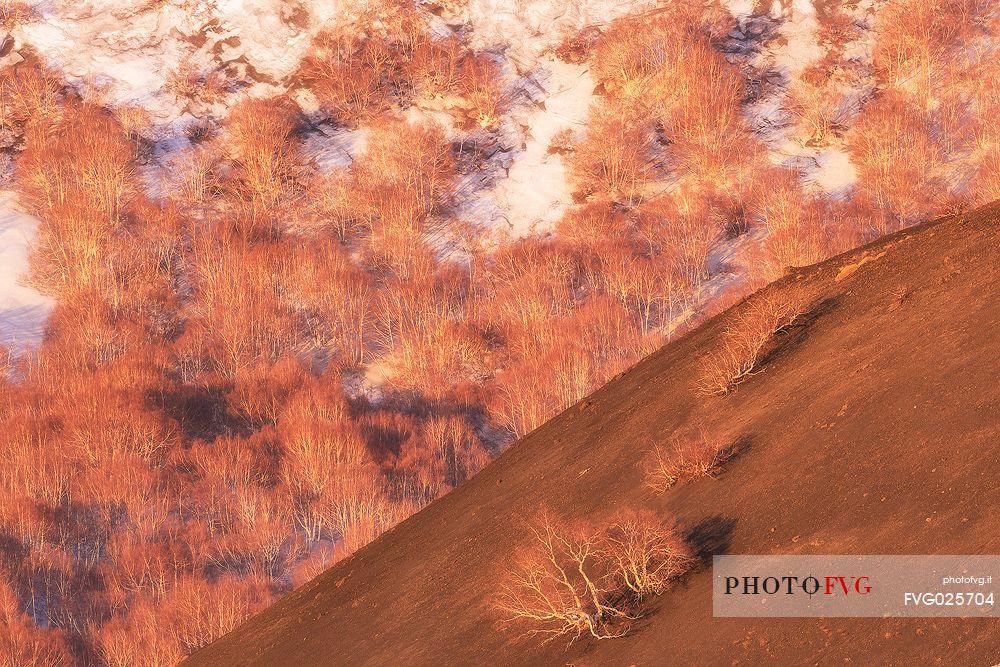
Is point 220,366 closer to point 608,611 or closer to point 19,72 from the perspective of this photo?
point 19,72

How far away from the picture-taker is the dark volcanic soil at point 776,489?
17969 mm

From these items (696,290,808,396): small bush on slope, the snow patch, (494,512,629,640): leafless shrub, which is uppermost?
(696,290,808,396): small bush on slope

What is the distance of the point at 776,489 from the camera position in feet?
70.0

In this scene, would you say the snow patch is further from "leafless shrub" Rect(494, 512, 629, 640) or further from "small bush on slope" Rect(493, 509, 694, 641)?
"small bush on slope" Rect(493, 509, 694, 641)

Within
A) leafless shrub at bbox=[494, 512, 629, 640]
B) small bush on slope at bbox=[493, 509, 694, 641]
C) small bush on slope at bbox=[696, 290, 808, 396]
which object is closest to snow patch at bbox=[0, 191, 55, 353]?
small bush on slope at bbox=[696, 290, 808, 396]

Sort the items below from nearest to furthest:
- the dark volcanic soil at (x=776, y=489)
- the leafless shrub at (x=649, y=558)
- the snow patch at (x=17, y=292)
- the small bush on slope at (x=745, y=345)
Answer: the dark volcanic soil at (x=776, y=489), the leafless shrub at (x=649, y=558), the small bush on slope at (x=745, y=345), the snow patch at (x=17, y=292)

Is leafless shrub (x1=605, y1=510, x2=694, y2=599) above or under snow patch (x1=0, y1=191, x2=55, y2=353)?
above

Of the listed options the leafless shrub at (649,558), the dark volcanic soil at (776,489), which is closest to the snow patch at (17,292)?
the dark volcanic soil at (776,489)

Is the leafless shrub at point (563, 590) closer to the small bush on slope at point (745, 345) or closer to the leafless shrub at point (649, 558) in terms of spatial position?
the leafless shrub at point (649, 558)

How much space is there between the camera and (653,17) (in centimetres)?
8938

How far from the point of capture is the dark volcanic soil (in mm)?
17969

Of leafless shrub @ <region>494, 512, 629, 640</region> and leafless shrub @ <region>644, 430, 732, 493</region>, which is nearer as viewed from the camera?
leafless shrub @ <region>494, 512, 629, 640</region>

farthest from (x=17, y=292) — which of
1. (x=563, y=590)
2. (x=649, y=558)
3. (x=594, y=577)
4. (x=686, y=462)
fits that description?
(x=649, y=558)

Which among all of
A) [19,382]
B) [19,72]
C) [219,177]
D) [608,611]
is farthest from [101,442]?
[608,611]
